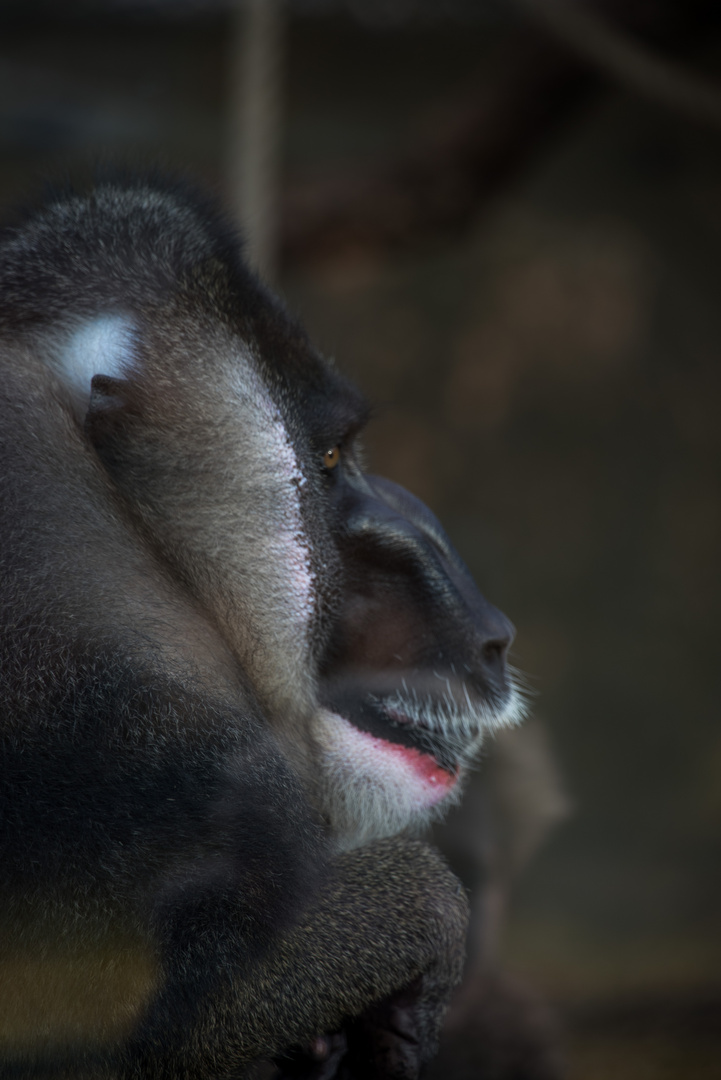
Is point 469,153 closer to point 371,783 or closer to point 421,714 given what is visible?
point 421,714

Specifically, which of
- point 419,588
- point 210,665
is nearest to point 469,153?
point 419,588

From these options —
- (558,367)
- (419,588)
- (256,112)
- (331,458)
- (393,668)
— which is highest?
(256,112)

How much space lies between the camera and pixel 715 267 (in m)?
6.16

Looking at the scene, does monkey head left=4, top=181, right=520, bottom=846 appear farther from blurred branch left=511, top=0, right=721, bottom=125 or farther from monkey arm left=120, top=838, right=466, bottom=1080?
blurred branch left=511, top=0, right=721, bottom=125

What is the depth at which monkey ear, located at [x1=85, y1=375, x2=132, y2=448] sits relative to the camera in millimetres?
1388

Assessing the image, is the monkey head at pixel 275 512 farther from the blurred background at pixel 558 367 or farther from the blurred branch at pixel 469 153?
the blurred background at pixel 558 367

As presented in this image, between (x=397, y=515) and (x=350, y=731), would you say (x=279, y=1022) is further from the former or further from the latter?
(x=397, y=515)

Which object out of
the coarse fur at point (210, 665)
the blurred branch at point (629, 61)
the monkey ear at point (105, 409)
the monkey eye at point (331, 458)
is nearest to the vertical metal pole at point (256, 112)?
the blurred branch at point (629, 61)

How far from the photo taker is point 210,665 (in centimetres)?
129

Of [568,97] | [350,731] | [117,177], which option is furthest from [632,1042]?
[117,177]

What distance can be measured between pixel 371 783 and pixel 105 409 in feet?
2.17

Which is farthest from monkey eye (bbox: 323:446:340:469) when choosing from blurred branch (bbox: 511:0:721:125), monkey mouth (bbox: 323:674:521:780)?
blurred branch (bbox: 511:0:721:125)

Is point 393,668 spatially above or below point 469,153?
below

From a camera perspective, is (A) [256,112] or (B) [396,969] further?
(A) [256,112]
